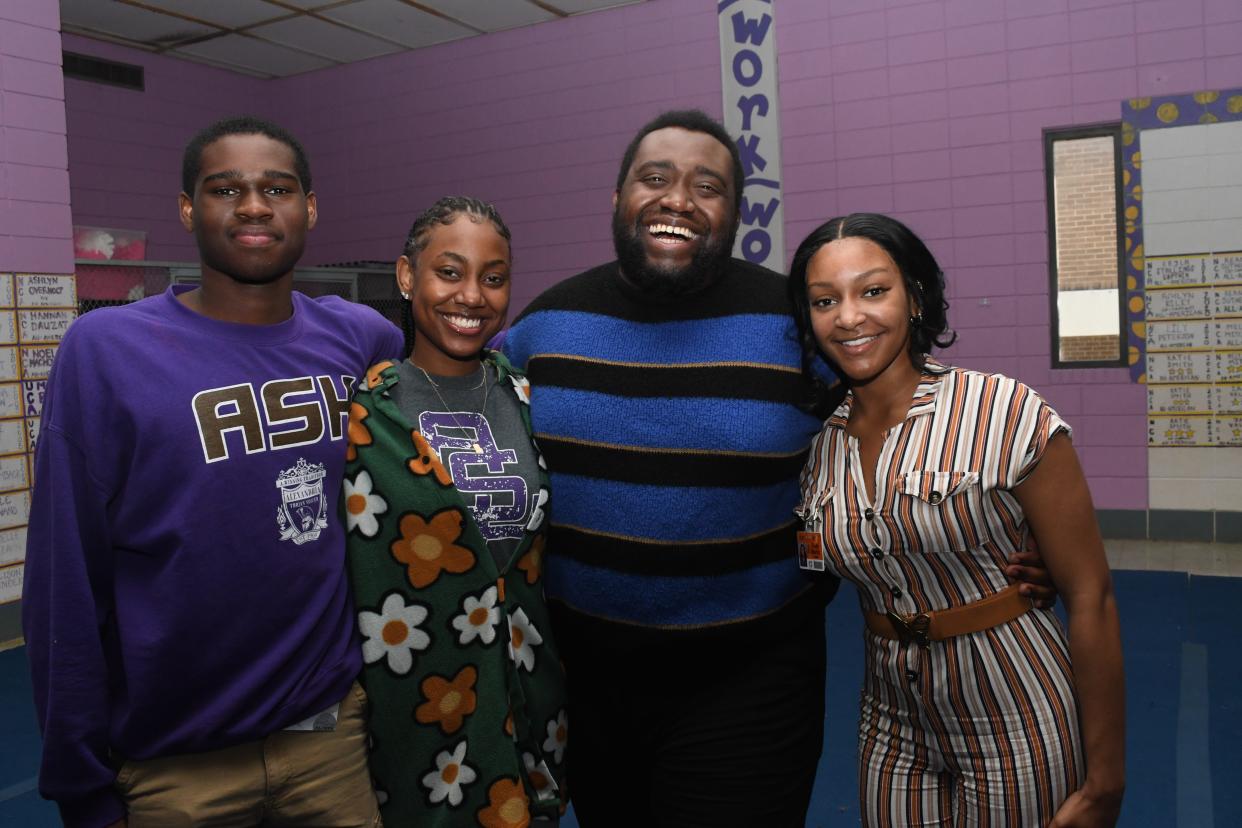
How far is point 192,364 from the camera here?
4.31 ft

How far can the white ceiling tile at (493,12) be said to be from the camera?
6293 millimetres

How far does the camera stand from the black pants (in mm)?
1585

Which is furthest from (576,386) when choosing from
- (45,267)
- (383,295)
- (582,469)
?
(383,295)

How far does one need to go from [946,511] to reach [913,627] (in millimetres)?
192

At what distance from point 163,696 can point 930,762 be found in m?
1.12

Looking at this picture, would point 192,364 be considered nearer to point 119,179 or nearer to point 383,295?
point 383,295

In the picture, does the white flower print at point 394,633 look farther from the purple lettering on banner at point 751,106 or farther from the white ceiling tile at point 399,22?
the white ceiling tile at point 399,22

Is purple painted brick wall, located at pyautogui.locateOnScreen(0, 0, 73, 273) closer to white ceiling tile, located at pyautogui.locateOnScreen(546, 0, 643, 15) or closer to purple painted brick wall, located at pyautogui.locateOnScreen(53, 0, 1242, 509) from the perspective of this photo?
purple painted brick wall, located at pyautogui.locateOnScreen(53, 0, 1242, 509)

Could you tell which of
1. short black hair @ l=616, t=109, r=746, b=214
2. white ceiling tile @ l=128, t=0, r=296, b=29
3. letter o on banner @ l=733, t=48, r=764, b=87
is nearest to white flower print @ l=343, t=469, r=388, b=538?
short black hair @ l=616, t=109, r=746, b=214

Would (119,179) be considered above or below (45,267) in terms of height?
above

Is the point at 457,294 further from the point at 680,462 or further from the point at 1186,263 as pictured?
the point at 1186,263

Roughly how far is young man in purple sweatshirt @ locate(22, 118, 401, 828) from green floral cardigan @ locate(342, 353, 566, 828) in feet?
0.14

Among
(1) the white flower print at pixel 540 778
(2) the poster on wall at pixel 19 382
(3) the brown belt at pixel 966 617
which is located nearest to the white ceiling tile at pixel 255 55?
(2) the poster on wall at pixel 19 382

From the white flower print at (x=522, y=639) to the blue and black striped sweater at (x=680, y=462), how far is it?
11cm
